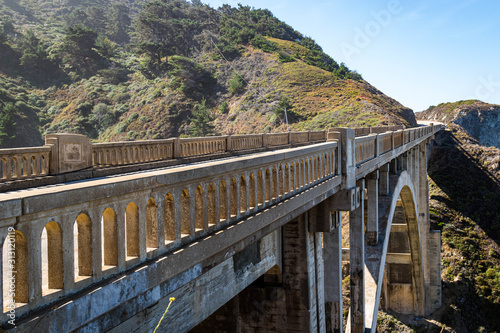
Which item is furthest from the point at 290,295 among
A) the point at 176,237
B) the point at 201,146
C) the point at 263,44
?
the point at 263,44

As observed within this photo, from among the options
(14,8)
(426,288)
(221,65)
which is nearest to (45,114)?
(221,65)

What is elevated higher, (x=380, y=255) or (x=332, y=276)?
(x=332, y=276)

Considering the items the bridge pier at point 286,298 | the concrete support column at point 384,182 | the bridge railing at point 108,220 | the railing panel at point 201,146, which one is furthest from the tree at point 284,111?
the bridge railing at point 108,220

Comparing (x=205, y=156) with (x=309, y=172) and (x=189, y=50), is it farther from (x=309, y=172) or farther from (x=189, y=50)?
(x=189, y=50)

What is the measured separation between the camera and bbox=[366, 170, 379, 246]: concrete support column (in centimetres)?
1196

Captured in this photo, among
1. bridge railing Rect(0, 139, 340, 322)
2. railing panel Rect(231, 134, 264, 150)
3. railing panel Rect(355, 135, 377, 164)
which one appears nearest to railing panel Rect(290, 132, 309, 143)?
railing panel Rect(231, 134, 264, 150)

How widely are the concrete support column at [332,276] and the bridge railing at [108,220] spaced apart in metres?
3.76

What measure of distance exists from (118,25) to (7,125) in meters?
60.9

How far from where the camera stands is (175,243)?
9.91 feet

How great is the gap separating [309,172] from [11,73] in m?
66.3

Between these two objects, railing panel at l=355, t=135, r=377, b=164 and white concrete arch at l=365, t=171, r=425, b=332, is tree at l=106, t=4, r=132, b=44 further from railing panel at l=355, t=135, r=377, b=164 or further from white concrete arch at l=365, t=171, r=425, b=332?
railing panel at l=355, t=135, r=377, b=164

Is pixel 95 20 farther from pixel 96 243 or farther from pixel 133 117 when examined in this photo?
pixel 96 243

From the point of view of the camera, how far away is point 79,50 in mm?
65812

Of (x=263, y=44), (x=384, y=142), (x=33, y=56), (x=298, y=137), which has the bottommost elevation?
(x=384, y=142)
